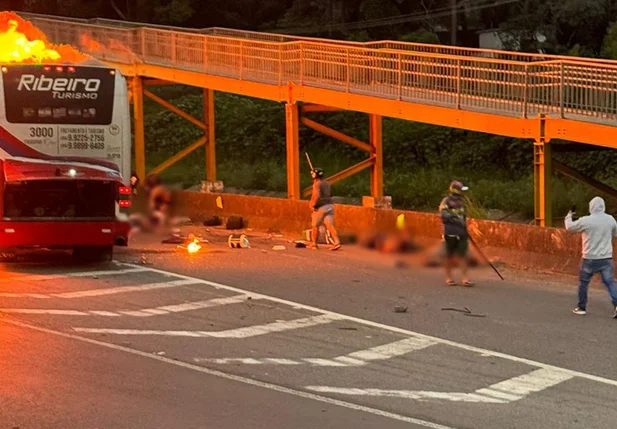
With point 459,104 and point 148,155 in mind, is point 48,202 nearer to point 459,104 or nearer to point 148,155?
point 459,104

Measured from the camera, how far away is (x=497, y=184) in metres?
35.2

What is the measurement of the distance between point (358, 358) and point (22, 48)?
1288 cm

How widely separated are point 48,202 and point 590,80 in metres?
9.51

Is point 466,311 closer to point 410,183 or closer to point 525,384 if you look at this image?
point 525,384

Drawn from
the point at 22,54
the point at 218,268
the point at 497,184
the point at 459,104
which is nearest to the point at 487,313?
the point at 218,268

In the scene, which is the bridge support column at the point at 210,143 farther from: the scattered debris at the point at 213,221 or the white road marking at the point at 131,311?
the white road marking at the point at 131,311

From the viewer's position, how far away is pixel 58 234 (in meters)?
17.5

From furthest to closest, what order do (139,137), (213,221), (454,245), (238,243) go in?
(139,137) < (213,221) < (238,243) < (454,245)

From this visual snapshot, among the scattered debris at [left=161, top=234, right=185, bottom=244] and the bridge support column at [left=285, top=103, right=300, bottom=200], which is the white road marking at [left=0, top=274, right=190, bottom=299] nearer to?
the scattered debris at [left=161, top=234, right=185, bottom=244]

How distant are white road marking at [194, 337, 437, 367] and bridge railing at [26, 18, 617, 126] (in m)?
7.50

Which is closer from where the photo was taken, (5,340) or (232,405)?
(232,405)

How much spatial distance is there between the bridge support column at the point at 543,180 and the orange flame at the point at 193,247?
259 inches

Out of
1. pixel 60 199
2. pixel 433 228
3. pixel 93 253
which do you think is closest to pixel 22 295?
pixel 60 199

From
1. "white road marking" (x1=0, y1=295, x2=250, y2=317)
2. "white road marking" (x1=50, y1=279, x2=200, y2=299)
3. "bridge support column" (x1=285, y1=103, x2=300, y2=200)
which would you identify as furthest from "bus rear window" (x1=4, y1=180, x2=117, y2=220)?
"bridge support column" (x1=285, y1=103, x2=300, y2=200)
